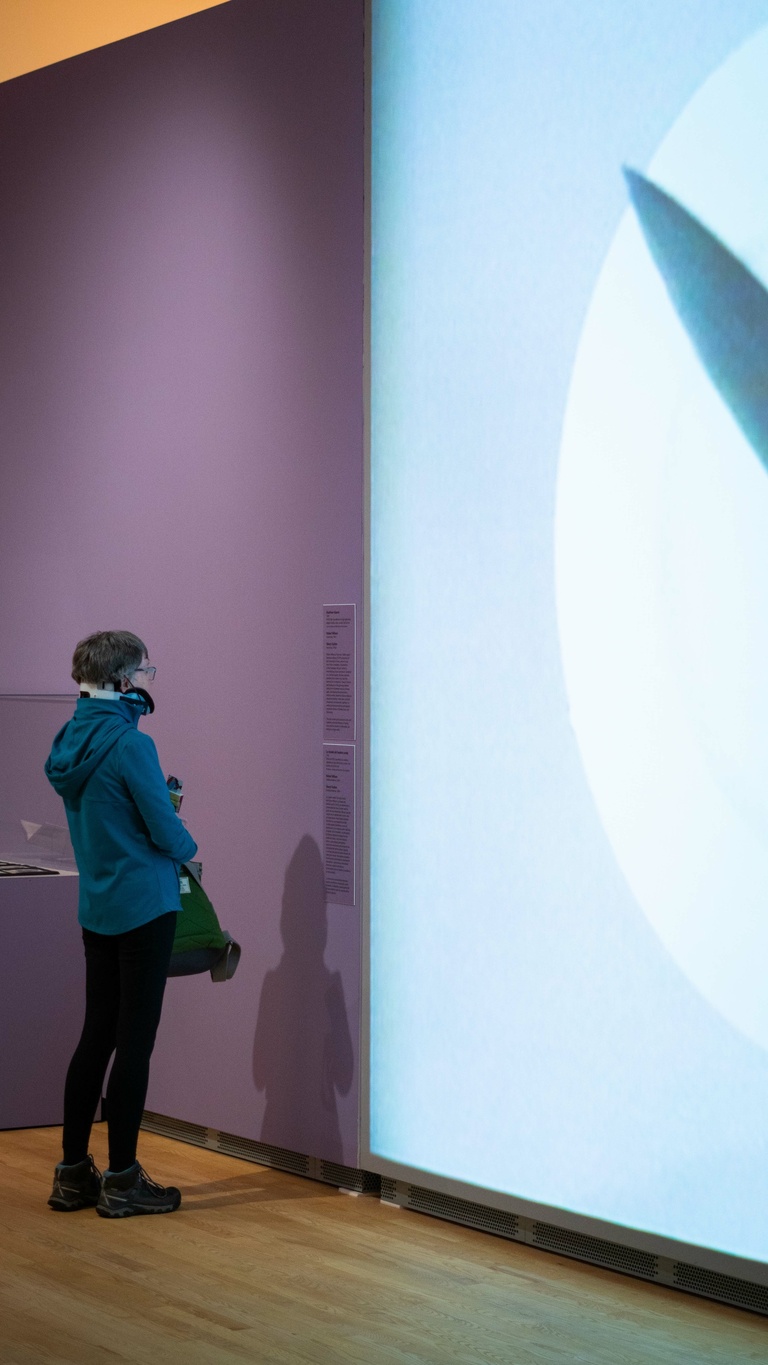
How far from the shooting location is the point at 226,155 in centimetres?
507

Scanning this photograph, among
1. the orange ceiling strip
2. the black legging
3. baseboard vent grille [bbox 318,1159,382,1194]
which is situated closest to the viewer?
the black legging

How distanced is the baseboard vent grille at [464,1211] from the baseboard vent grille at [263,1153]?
0.47m

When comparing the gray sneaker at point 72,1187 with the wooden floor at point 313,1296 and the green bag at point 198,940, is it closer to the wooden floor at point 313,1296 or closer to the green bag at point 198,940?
the wooden floor at point 313,1296

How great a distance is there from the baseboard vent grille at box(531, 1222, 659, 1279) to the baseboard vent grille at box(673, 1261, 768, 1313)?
0.24 feet

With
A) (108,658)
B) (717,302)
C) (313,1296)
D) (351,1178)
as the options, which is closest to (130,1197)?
(351,1178)

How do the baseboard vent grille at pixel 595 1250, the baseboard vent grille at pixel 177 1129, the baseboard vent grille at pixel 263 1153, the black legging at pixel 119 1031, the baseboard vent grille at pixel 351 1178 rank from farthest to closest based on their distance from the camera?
the baseboard vent grille at pixel 177 1129 < the baseboard vent grille at pixel 263 1153 < the baseboard vent grille at pixel 351 1178 < the black legging at pixel 119 1031 < the baseboard vent grille at pixel 595 1250

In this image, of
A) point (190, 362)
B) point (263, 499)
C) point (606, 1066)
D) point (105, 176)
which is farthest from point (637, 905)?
point (105, 176)

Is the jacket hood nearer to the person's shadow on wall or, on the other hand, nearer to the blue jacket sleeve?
the blue jacket sleeve

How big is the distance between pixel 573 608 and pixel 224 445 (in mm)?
1553

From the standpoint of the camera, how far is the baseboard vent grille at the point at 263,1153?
4.85m

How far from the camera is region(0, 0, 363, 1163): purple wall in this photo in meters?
4.73

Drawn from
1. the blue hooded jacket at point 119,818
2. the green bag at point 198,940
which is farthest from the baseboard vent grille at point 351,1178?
the blue hooded jacket at point 119,818

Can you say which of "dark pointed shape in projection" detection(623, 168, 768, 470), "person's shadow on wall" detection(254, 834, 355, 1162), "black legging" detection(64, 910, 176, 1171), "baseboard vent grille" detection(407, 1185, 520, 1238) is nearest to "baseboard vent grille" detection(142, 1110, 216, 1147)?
"person's shadow on wall" detection(254, 834, 355, 1162)

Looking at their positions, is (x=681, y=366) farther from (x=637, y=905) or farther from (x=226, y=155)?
(x=226, y=155)
